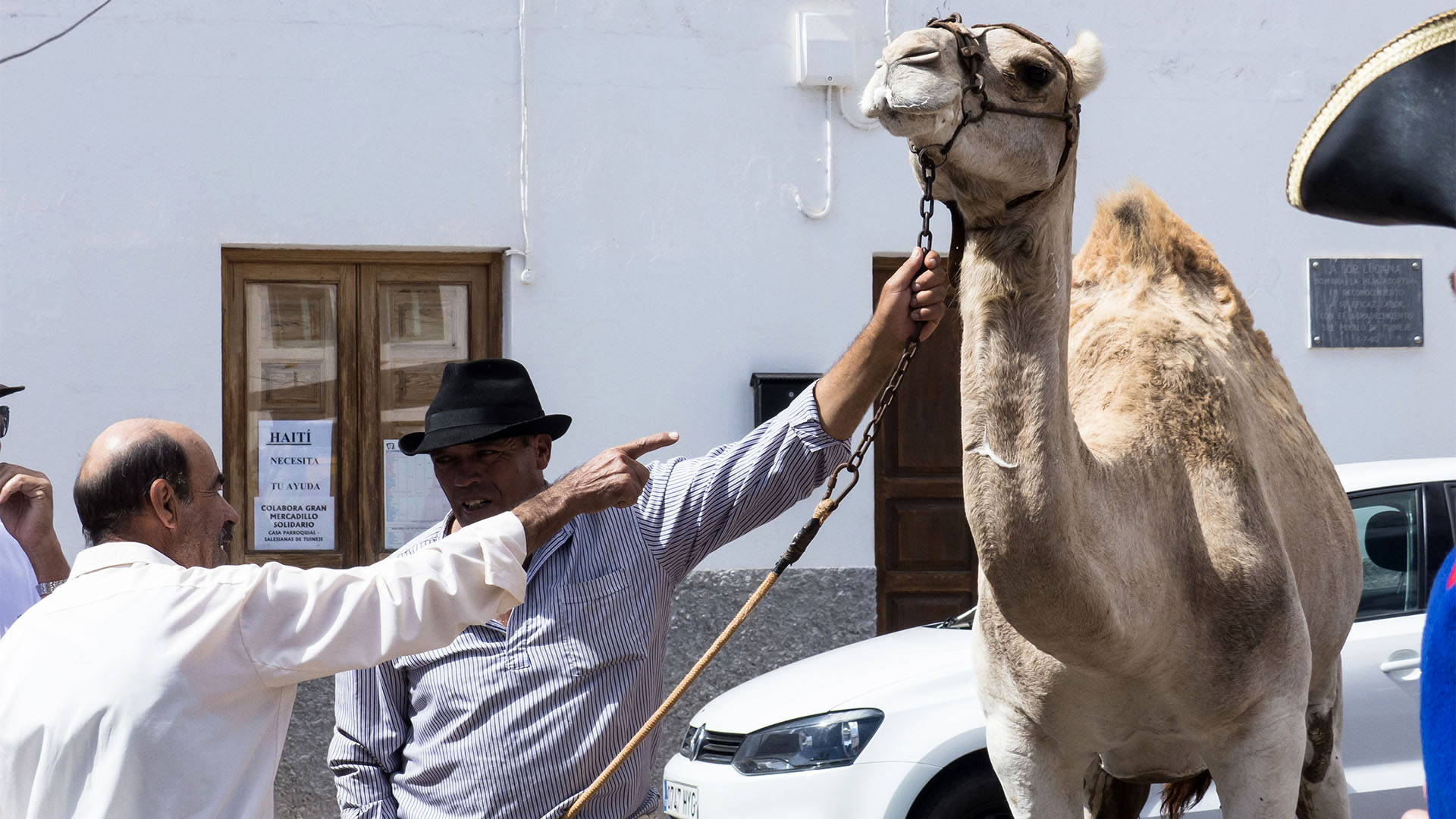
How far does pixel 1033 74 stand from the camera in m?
2.71

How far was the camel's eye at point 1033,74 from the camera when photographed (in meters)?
2.70

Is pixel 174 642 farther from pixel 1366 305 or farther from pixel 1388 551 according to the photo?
pixel 1366 305

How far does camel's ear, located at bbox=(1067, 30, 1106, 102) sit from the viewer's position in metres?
2.83

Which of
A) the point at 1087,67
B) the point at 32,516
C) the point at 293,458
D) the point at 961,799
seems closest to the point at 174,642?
the point at 1087,67

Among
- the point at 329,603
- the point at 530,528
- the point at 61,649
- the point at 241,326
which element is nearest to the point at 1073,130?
the point at 530,528

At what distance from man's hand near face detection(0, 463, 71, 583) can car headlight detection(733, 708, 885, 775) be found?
8.88ft

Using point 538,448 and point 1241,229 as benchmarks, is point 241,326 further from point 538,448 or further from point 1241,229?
point 1241,229

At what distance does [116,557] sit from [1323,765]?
337cm

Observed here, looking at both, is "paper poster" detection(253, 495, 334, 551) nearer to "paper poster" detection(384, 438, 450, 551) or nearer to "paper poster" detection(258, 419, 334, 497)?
"paper poster" detection(258, 419, 334, 497)

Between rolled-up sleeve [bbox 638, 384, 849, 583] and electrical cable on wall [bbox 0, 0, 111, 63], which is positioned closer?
rolled-up sleeve [bbox 638, 384, 849, 583]

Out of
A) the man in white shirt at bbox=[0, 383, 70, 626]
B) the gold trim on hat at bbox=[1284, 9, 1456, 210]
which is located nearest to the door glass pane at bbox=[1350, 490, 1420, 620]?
the gold trim on hat at bbox=[1284, 9, 1456, 210]

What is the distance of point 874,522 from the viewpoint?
852 centimetres

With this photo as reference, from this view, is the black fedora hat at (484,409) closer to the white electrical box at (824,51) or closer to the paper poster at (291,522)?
the paper poster at (291,522)

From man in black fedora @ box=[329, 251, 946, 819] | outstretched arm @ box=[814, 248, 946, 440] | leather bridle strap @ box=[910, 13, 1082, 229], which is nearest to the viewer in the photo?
leather bridle strap @ box=[910, 13, 1082, 229]
